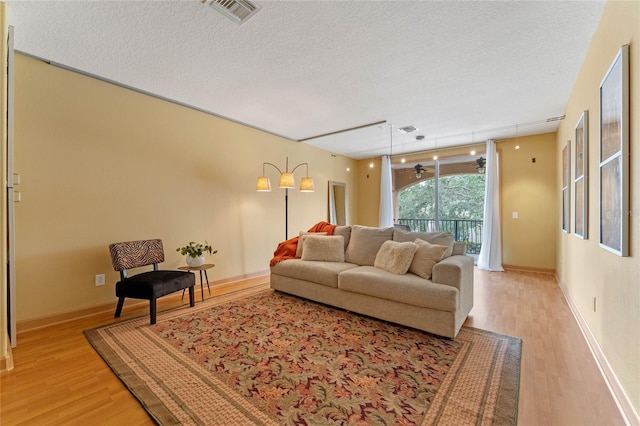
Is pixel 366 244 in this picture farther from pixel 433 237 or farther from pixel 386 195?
pixel 386 195

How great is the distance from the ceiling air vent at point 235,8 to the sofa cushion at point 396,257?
2.60 metres

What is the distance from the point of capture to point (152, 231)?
353 centimetres

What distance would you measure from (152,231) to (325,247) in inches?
91.0

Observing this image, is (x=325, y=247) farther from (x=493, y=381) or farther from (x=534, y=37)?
(x=534, y=37)

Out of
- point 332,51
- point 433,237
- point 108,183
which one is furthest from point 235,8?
point 433,237

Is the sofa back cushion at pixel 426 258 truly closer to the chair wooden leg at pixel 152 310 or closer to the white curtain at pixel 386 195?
the chair wooden leg at pixel 152 310

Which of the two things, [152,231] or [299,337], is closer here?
[299,337]

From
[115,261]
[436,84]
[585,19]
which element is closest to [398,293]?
[436,84]

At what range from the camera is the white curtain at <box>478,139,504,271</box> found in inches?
209

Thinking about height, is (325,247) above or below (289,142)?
below

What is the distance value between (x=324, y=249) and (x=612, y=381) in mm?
2800

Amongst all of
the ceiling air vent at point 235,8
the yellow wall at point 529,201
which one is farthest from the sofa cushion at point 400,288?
the yellow wall at point 529,201

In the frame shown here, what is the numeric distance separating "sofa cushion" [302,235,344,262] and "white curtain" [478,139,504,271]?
3.43 m

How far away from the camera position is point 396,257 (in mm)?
3018
